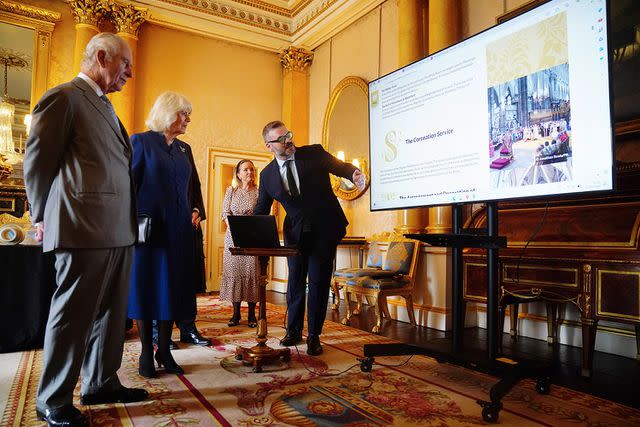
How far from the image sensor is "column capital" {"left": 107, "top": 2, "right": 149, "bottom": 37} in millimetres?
5809

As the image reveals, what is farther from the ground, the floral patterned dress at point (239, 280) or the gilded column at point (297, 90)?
the gilded column at point (297, 90)

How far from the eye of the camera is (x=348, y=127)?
19.4 feet

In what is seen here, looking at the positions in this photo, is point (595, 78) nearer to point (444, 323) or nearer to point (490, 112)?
point (490, 112)

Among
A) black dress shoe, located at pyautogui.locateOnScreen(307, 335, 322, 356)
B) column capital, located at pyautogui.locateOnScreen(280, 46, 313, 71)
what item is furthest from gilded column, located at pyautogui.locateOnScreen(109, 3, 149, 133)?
black dress shoe, located at pyautogui.locateOnScreen(307, 335, 322, 356)

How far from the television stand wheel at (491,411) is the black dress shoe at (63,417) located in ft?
4.93

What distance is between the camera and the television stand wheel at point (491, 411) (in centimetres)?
168

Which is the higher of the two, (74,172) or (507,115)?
(507,115)

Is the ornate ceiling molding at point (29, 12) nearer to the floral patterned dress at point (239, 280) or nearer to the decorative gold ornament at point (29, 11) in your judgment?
the decorative gold ornament at point (29, 11)

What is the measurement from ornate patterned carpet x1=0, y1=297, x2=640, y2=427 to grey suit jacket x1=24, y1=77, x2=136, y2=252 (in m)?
0.72

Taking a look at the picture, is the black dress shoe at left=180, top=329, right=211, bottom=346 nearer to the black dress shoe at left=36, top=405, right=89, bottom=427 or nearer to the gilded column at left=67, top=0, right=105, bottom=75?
the black dress shoe at left=36, top=405, right=89, bottom=427

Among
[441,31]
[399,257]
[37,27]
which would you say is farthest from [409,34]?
[37,27]

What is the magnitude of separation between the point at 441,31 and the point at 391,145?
2067mm

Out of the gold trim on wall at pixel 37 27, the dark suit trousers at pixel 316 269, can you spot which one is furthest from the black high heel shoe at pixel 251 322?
the gold trim on wall at pixel 37 27

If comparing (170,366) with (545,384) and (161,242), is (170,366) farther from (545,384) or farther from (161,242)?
(545,384)
